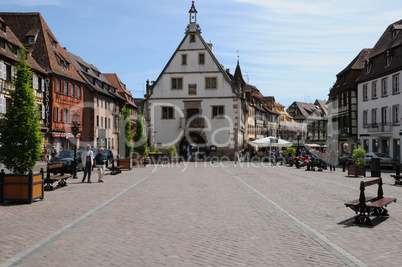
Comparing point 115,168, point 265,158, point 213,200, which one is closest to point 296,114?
point 265,158

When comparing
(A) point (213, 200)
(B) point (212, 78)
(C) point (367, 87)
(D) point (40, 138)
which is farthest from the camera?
(B) point (212, 78)

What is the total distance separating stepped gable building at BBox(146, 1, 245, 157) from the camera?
49.7m

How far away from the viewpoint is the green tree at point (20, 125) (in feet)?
42.5

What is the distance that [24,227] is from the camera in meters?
8.36

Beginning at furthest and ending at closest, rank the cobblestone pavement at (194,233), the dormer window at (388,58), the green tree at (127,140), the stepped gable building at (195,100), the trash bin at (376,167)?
the stepped gable building at (195,100) < the dormer window at (388,58) < the green tree at (127,140) < the trash bin at (376,167) < the cobblestone pavement at (194,233)

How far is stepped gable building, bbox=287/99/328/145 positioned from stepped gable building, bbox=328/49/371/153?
200 feet

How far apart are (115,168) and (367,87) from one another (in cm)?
3156

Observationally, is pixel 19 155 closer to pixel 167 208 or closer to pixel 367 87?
pixel 167 208

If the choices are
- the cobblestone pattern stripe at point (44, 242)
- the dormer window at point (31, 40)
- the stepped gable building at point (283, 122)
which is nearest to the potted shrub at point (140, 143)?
the dormer window at point (31, 40)

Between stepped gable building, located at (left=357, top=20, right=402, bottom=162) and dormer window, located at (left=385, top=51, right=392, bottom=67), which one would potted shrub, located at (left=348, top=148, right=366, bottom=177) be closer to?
stepped gable building, located at (left=357, top=20, right=402, bottom=162)

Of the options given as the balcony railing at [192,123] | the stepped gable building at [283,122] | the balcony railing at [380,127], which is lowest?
the balcony railing at [380,127]

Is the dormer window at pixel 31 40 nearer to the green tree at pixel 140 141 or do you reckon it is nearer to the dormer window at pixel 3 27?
the dormer window at pixel 3 27

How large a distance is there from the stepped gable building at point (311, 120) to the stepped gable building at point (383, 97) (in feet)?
231

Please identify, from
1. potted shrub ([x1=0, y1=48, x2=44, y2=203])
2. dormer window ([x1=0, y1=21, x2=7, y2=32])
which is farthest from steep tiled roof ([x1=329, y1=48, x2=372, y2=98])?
potted shrub ([x1=0, y1=48, x2=44, y2=203])
